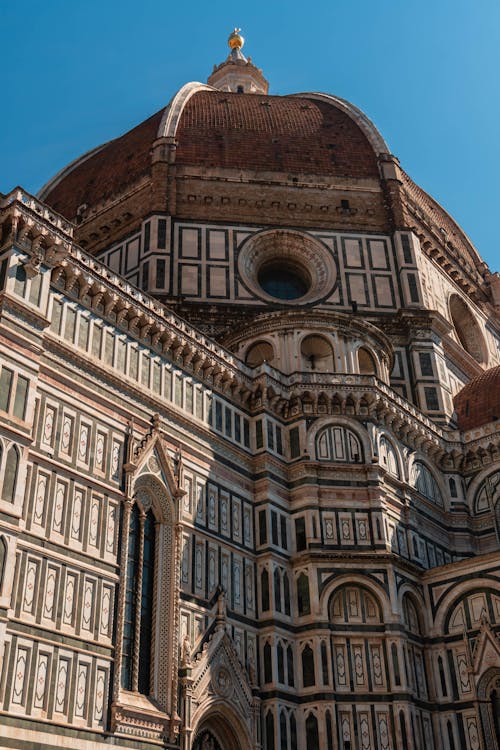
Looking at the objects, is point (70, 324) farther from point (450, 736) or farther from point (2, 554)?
point (450, 736)

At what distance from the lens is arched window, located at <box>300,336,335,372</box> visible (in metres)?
28.3

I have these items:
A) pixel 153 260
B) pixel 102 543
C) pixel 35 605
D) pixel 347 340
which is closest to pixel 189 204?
pixel 153 260

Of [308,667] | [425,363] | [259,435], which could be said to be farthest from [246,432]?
[425,363]

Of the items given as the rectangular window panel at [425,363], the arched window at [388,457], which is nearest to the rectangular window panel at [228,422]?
the arched window at [388,457]

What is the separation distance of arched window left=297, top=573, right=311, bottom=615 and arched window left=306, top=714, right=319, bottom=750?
2.67m

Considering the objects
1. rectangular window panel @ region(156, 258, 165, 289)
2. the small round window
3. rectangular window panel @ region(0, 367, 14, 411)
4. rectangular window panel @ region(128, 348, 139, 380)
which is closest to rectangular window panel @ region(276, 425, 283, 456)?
rectangular window panel @ region(128, 348, 139, 380)

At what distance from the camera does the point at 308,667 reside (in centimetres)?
2233

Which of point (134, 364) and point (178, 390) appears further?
point (178, 390)

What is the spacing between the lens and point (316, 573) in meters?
23.5

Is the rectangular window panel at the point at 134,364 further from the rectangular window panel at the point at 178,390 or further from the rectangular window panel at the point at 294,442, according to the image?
the rectangular window panel at the point at 294,442

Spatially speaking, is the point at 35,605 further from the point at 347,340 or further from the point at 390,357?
the point at 390,357

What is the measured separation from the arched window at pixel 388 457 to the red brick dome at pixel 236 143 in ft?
49.6

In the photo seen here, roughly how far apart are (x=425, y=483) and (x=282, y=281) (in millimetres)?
10785

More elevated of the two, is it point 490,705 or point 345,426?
point 345,426
